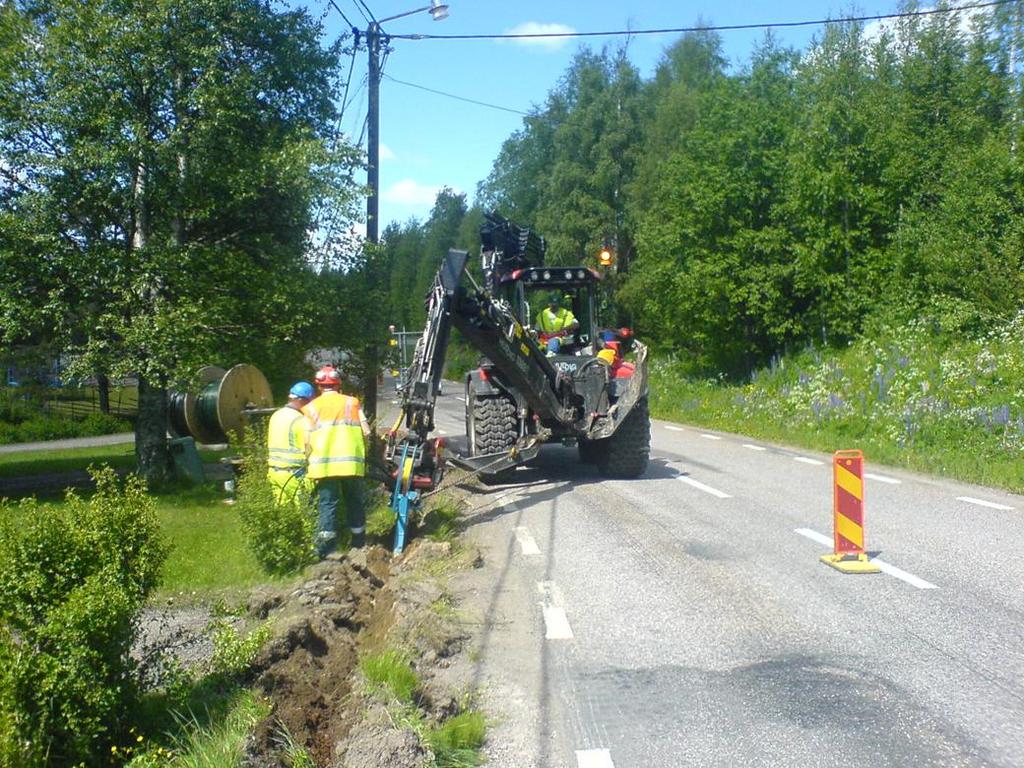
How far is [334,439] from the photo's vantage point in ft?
29.2

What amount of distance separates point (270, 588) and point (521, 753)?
3.28m

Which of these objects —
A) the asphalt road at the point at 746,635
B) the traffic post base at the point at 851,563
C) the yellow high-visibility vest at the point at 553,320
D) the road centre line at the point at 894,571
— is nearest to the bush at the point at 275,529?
the asphalt road at the point at 746,635

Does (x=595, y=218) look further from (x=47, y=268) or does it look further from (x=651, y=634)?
(x=651, y=634)

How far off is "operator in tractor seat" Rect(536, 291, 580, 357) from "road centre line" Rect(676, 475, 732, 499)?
2632 millimetres

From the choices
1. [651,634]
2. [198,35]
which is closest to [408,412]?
[651,634]

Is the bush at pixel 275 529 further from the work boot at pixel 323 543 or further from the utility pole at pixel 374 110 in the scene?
the utility pole at pixel 374 110

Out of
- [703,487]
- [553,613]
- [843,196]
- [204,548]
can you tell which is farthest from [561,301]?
[843,196]

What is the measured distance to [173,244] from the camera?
13.6 metres

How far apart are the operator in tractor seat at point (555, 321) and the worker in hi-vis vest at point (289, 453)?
6.70m

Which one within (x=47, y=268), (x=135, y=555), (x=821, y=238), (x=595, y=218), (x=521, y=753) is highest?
(x=595, y=218)

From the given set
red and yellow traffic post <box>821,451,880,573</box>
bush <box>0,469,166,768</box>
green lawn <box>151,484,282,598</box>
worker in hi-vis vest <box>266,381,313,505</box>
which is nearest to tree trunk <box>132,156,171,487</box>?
green lawn <box>151,484,282,598</box>

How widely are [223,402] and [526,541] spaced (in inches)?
290

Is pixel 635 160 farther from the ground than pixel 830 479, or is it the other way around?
pixel 635 160

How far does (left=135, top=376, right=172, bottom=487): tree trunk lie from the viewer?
15016mm
